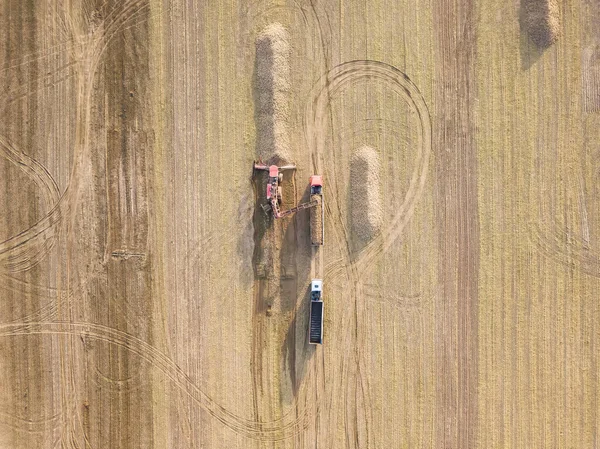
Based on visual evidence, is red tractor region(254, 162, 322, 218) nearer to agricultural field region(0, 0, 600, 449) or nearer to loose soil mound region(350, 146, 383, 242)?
agricultural field region(0, 0, 600, 449)

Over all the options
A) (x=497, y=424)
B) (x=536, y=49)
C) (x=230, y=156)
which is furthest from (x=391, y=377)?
(x=536, y=49)

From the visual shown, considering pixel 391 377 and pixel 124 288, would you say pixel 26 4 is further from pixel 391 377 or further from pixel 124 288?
Result: pixel 391 377

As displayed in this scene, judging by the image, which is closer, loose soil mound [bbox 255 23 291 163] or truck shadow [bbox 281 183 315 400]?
loose soil mound [bbox 255 23 291 163]

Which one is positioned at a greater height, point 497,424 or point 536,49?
point 536,49

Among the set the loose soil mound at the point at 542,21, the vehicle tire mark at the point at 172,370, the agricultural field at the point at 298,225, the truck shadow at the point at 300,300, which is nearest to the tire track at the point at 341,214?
the agricultural field at the point at 298,225

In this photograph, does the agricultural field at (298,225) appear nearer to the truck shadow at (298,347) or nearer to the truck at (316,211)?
the truck shadow at (298,347)

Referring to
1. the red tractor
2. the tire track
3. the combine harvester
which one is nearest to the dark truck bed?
the tire track

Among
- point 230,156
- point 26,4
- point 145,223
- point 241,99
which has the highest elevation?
point 26,4
